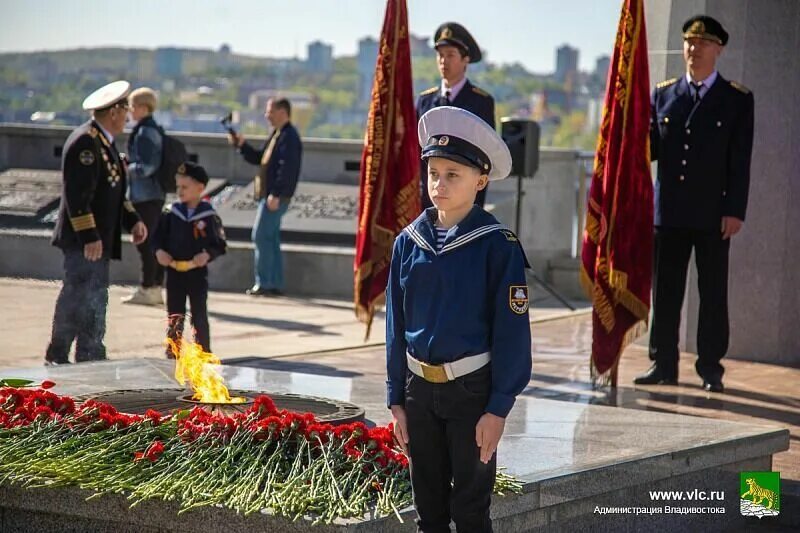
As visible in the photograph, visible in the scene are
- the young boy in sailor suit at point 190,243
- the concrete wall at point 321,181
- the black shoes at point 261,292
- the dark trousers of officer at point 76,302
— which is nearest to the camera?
the dark trousers of officer at point 76,302

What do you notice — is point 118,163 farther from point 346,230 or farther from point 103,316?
point 346,230

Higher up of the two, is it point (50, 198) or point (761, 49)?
point (761, 49)

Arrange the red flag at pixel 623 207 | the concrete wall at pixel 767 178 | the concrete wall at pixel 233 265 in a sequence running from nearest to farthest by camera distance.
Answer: the red flag at pixel 623 207, the concrete wall at pixel 767 178, the concrete wall at pixel 233 265

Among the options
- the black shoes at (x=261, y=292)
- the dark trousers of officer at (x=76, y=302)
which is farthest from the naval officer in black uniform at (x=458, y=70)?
the black shoes at (x=261, y=292)

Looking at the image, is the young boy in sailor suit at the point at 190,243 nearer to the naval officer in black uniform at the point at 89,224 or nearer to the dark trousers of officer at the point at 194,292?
the dark trousers of officer at the point at 194,292

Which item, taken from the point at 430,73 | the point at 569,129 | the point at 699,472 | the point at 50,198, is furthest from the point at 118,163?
the point at 569,129

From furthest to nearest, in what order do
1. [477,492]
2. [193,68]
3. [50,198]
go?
[193,68], [50,198], [477,492]

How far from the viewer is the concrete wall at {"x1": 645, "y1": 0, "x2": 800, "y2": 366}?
31.3 ft

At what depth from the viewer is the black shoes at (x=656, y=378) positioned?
8.45m

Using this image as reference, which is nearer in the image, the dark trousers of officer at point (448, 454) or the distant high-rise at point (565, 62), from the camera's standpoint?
the dark trousers of officer at point (448, 454)

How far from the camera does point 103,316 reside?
8.48m

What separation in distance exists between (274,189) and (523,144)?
2408mm

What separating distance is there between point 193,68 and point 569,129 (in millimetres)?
26917

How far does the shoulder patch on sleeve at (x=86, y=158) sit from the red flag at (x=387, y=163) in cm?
172
